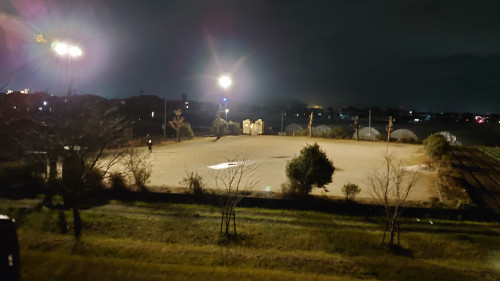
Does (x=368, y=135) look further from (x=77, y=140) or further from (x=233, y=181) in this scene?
(x=77, y=140)

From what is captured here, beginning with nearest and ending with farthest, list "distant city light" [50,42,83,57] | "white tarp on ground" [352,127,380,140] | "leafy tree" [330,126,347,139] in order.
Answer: "distant city light" [50,42,83,57] → "white tarp on ground" [352,127,380,140] → "leafy tree" [330,126,347,139]

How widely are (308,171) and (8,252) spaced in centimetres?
932

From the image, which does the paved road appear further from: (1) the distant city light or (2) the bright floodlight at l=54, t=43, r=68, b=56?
(2) the bright floodlight at l=54, t=43, r=68, b=56

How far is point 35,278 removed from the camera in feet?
16.4

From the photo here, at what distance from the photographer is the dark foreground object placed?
3.87m

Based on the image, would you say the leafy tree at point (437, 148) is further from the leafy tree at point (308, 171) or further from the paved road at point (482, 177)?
the leafy tree at point (308, 171)

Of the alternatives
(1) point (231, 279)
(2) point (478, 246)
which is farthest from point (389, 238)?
(1) point (231, 279)

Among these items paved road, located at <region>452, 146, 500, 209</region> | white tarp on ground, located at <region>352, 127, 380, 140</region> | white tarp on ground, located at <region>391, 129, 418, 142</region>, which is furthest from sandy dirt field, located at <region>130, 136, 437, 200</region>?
white tarp on ground, located at <region>391, 129, 418, 142</region>

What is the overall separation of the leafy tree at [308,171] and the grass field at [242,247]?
1.54 metres

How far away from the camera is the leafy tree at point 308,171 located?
11.9 m

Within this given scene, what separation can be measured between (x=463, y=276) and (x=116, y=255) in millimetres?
6530

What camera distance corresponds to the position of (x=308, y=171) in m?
11.9

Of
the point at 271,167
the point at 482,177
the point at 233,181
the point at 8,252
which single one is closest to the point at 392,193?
the point at 233,181

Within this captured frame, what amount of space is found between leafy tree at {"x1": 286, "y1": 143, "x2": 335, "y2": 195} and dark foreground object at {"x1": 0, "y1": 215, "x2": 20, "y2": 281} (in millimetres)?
8980
